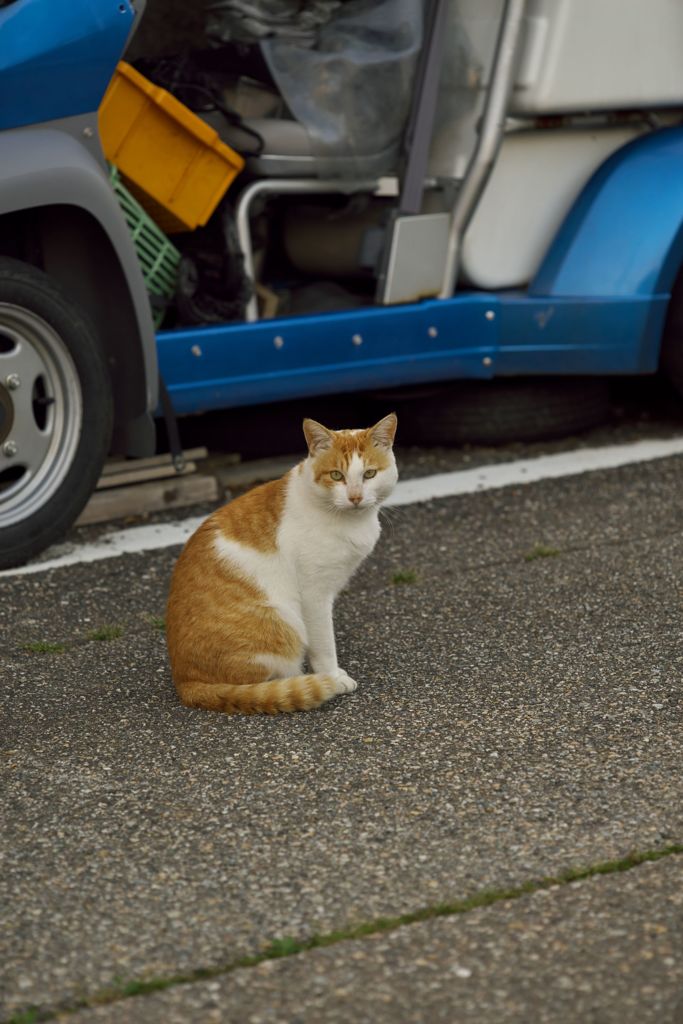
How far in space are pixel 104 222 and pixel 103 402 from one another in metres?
0.51

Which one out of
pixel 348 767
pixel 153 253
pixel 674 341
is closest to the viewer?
pixel 348 767

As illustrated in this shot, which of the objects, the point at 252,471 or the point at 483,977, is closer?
the point at 483,977

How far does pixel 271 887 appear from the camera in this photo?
2729mm

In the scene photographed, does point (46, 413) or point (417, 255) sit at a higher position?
point (417, 255)

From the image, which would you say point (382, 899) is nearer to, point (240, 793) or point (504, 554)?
point (240, 793)

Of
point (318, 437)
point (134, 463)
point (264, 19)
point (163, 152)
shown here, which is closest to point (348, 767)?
point (318, 437)

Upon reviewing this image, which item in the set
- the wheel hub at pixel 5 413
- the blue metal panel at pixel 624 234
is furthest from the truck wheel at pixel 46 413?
the blue metal panel at pixel 624 234

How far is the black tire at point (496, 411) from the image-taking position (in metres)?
5.87

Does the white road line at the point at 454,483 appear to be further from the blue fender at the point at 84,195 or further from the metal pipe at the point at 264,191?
the metal pipe at the point at 264,191

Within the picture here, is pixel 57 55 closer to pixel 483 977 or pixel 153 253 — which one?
pixel 153 253

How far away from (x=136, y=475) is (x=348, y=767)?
2208 mm

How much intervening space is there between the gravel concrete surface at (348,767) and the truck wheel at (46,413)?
7.5 inches

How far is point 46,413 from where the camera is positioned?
15.1ft

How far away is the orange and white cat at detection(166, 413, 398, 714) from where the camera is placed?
3.51 metres
